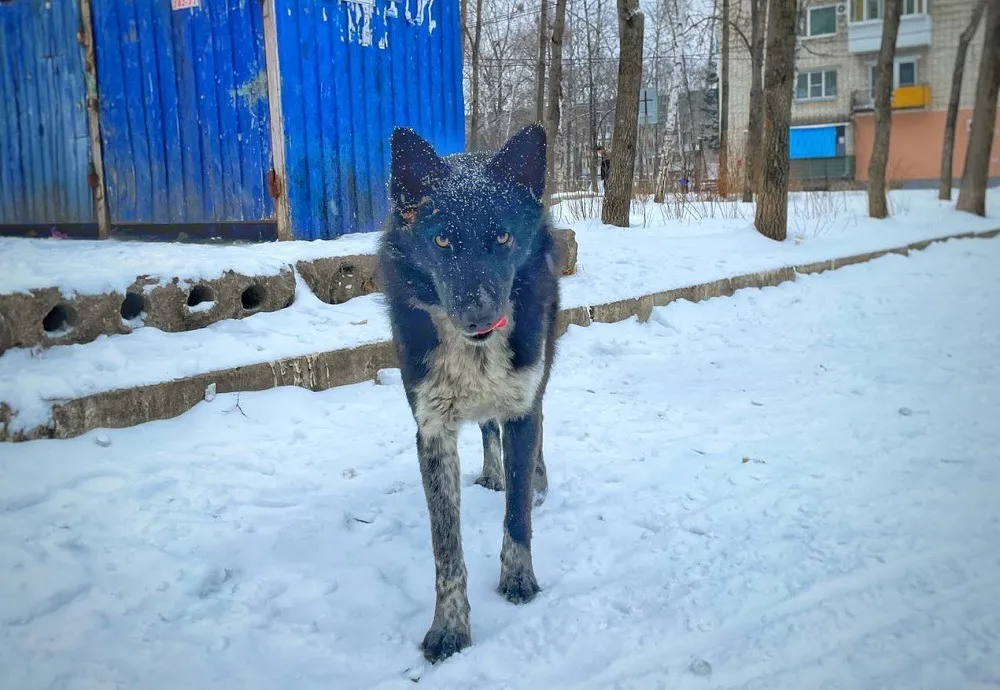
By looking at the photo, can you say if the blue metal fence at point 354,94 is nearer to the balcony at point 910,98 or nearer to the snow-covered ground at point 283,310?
the snow-covered ground at point 283,310

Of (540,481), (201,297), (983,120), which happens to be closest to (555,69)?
(983,120)

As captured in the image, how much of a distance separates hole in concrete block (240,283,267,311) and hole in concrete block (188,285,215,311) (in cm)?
31

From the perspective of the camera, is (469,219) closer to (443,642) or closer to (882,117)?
(443,642)

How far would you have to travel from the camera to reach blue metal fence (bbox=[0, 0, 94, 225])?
8562mm

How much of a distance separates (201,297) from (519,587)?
337 centimetres

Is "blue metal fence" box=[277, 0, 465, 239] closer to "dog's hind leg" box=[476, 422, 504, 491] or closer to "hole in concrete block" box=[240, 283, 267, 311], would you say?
"hole in concrete block" box=[240, 283, 267, 311]

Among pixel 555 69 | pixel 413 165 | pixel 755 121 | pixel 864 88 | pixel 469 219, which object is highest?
pixel 864 88

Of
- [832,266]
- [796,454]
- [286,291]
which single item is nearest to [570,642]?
[796,454]

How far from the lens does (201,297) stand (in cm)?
509

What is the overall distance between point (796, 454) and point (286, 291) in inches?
143

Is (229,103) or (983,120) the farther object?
(983,120)

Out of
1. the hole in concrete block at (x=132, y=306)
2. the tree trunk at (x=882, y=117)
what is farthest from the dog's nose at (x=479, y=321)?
the tree trunk at (x=882, y=117)

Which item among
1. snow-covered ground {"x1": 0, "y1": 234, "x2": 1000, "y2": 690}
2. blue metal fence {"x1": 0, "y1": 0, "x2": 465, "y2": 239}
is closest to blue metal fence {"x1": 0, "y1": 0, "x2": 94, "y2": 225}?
blue metal fence {"x1": 0, "y1": 0, "x2": 465, "y2": 239}

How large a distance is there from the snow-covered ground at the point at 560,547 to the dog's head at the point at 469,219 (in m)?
1.07
